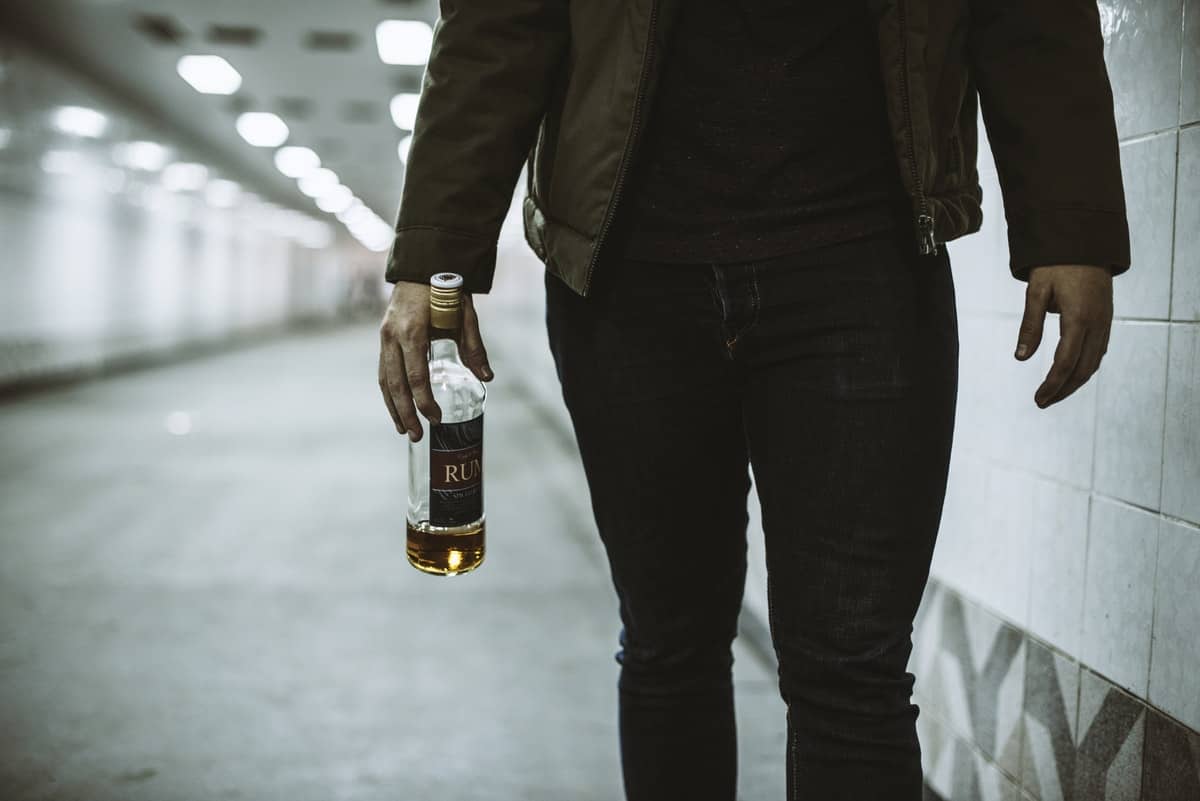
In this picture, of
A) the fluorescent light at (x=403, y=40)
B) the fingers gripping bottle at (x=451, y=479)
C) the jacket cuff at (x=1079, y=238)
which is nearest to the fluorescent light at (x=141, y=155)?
the fluorescent light at (x=403, y=40)

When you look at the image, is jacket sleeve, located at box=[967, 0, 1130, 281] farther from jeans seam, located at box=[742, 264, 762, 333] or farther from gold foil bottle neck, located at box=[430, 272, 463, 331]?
gold foil bottle neck, located at box=[430, 272, 463, 331]

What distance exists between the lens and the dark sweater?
898 mm

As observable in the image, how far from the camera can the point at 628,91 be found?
92cm

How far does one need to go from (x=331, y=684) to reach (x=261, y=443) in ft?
12.4

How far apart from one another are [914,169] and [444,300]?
49 centimetres

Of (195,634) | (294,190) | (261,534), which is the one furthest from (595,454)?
(294,190)

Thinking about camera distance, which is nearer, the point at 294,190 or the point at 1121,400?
the point at 1121,400

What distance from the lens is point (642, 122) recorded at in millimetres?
923

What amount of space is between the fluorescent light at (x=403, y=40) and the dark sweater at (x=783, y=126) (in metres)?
6.10

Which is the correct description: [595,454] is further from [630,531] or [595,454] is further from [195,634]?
[195,634]

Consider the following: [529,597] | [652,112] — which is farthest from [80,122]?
[652,112]

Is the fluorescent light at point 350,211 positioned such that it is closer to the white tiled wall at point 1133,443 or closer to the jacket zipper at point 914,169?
the white tiled wall at point 1133,443

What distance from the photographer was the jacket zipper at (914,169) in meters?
0.86

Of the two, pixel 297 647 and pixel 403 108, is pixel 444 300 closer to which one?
pixel 297 647
